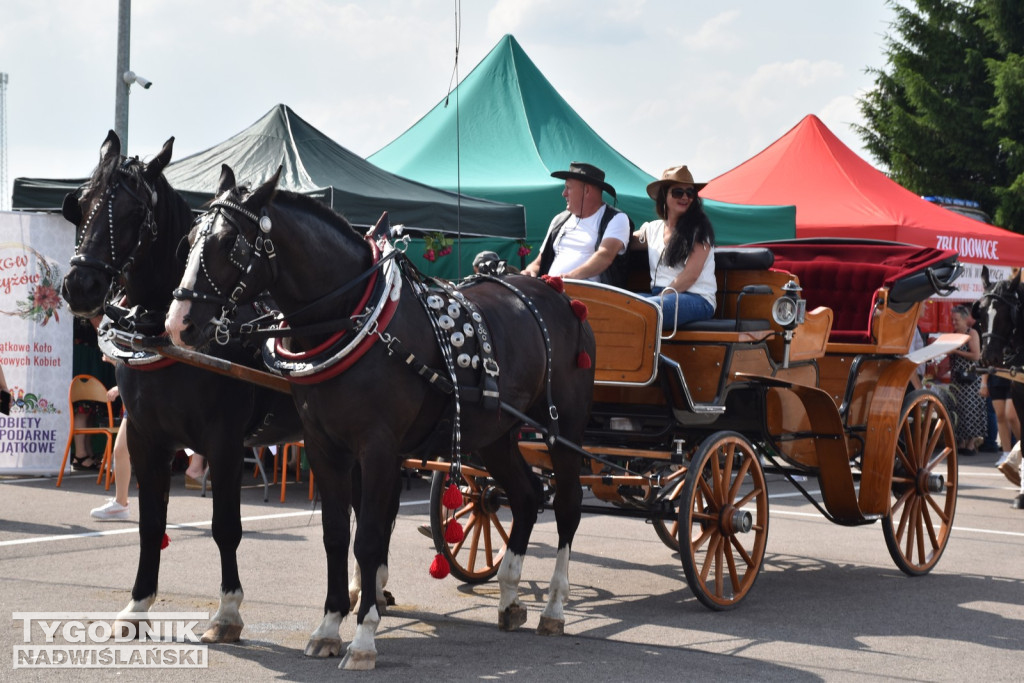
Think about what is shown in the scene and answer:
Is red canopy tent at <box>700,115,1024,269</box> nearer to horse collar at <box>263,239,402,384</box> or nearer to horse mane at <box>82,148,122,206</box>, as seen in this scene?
horse collar at <box>263,239,402,384</box>

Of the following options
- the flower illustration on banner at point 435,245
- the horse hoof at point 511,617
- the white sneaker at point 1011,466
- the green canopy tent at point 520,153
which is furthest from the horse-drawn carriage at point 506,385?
the green canopy tent at point 520,153

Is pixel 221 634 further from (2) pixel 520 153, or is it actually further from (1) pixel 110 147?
(2) pixel 520 153

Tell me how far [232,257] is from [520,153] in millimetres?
9900

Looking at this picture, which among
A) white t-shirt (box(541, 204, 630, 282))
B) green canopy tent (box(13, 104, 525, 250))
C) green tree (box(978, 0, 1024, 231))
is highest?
green tree (box(978, 0, 1024, 231))

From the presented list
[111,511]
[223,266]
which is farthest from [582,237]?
[111,511]

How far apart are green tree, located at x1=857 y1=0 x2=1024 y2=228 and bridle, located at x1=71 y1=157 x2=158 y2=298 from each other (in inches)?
1106

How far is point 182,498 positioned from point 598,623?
559 centimetres

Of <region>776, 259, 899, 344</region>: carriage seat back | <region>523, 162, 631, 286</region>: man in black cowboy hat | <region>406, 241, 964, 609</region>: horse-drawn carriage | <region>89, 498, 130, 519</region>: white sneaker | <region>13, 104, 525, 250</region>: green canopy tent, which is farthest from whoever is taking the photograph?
<region>13, 104, 525, 250</region>: green canopy tent

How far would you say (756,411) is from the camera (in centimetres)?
710

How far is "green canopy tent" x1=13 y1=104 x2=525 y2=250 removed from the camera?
11172 millimetres

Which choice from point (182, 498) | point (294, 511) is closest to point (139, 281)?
point (294, 511)

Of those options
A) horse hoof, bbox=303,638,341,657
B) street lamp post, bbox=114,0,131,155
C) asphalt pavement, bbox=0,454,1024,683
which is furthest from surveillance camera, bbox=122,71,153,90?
horse hoof, bbox=303,638,341,657

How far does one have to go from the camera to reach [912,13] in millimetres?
32000

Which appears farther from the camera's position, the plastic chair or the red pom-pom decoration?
the plastic chair
